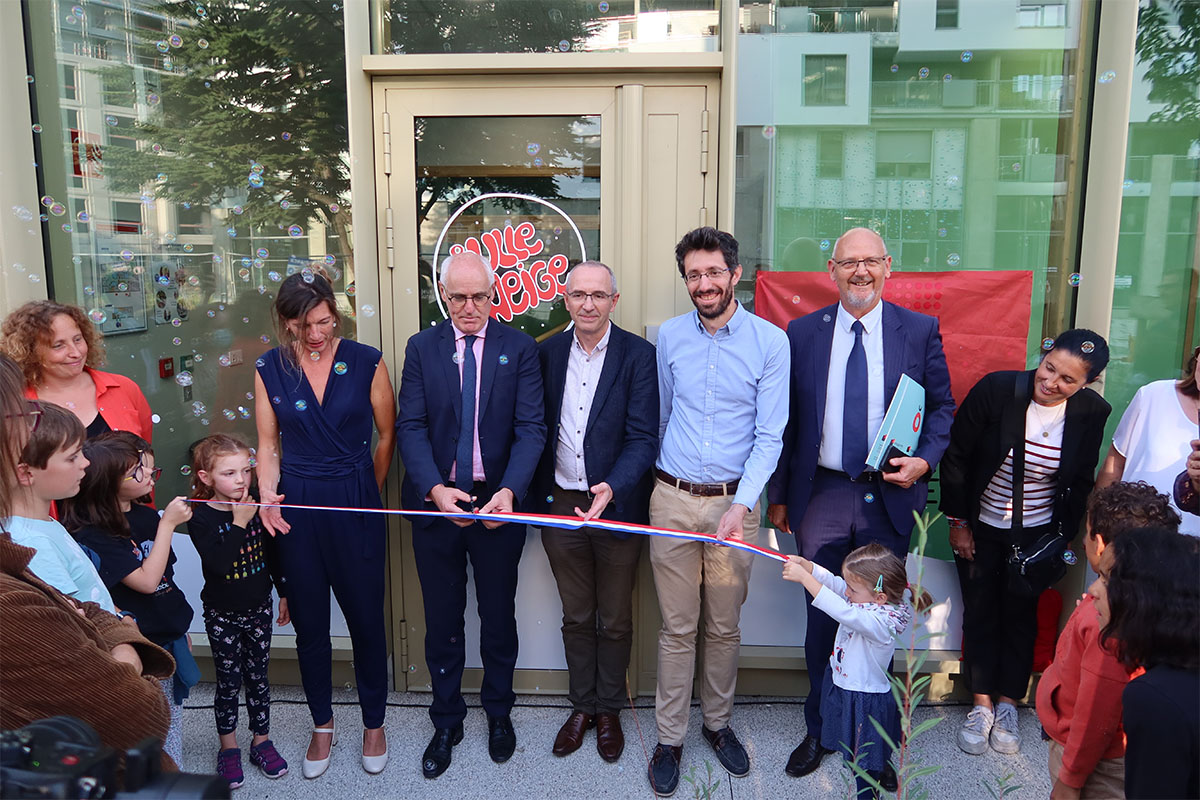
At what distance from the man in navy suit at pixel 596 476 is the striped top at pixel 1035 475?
1.42 m

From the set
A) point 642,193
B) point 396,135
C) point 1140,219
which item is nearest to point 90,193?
point 396,135

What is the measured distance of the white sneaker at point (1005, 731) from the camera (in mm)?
3273

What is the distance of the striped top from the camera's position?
124 inches

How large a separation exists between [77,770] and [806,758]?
2.75 metres

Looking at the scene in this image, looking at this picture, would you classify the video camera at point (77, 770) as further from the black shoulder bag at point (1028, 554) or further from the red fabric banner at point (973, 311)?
the red fabric banner at point (973, 311)

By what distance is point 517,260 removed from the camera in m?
3.58

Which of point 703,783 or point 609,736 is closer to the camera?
point 703,783

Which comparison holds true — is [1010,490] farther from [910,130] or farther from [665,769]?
[665,769]

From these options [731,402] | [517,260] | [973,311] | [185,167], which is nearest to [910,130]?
[973,311]

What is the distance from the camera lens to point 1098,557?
2123 millimetres

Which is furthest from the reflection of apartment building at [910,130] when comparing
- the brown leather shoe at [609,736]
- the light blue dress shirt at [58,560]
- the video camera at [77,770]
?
the video camera at [77,770]

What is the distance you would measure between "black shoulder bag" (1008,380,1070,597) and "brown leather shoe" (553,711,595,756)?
185cm

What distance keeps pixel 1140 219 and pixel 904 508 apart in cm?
180

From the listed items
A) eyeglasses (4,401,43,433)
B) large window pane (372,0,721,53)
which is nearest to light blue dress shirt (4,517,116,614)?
eyeglasses (4,401,43,433)
